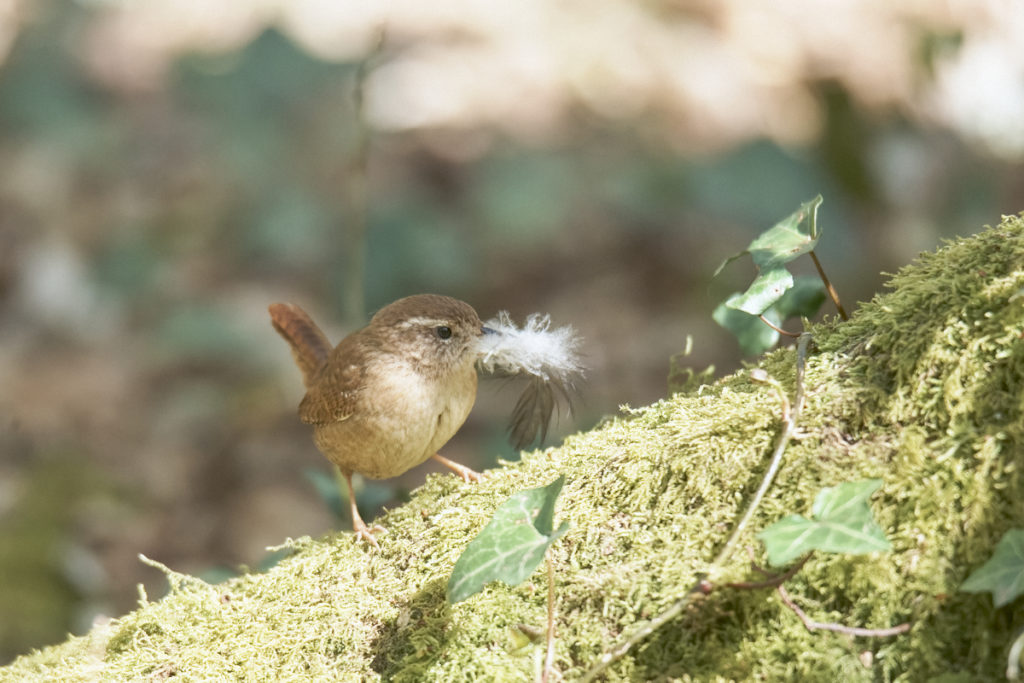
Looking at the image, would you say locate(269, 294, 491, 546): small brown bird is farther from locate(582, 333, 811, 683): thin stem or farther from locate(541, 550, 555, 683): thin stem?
locate(582, 333, 811, 683): thin stem

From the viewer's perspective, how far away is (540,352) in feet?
8.58

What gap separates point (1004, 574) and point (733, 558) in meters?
0.44

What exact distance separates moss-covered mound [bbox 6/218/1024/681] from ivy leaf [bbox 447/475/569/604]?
16cm

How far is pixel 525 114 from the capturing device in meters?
7.52

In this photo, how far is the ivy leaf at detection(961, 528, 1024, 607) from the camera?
1.34 meters

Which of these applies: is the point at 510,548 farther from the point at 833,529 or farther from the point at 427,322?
the point at 427,322

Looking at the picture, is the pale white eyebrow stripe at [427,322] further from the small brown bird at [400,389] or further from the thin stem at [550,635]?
the thin stem at [550,635]

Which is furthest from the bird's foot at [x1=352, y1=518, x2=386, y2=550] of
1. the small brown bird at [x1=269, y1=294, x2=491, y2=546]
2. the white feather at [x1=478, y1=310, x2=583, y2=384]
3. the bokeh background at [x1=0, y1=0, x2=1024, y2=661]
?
the bokeh background at [x1=0, y1=0, x2=1024, y2=661]

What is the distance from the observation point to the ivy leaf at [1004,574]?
1336 millimetres

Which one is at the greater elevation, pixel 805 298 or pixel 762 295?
pixel 805 298

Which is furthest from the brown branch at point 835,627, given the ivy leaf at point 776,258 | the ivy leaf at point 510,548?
the ivy leaf at point 776,258

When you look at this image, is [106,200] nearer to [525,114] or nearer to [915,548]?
[525,114]

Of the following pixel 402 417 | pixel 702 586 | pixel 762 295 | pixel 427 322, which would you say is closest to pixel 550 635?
pixel 702 586

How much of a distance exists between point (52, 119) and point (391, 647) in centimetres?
681
